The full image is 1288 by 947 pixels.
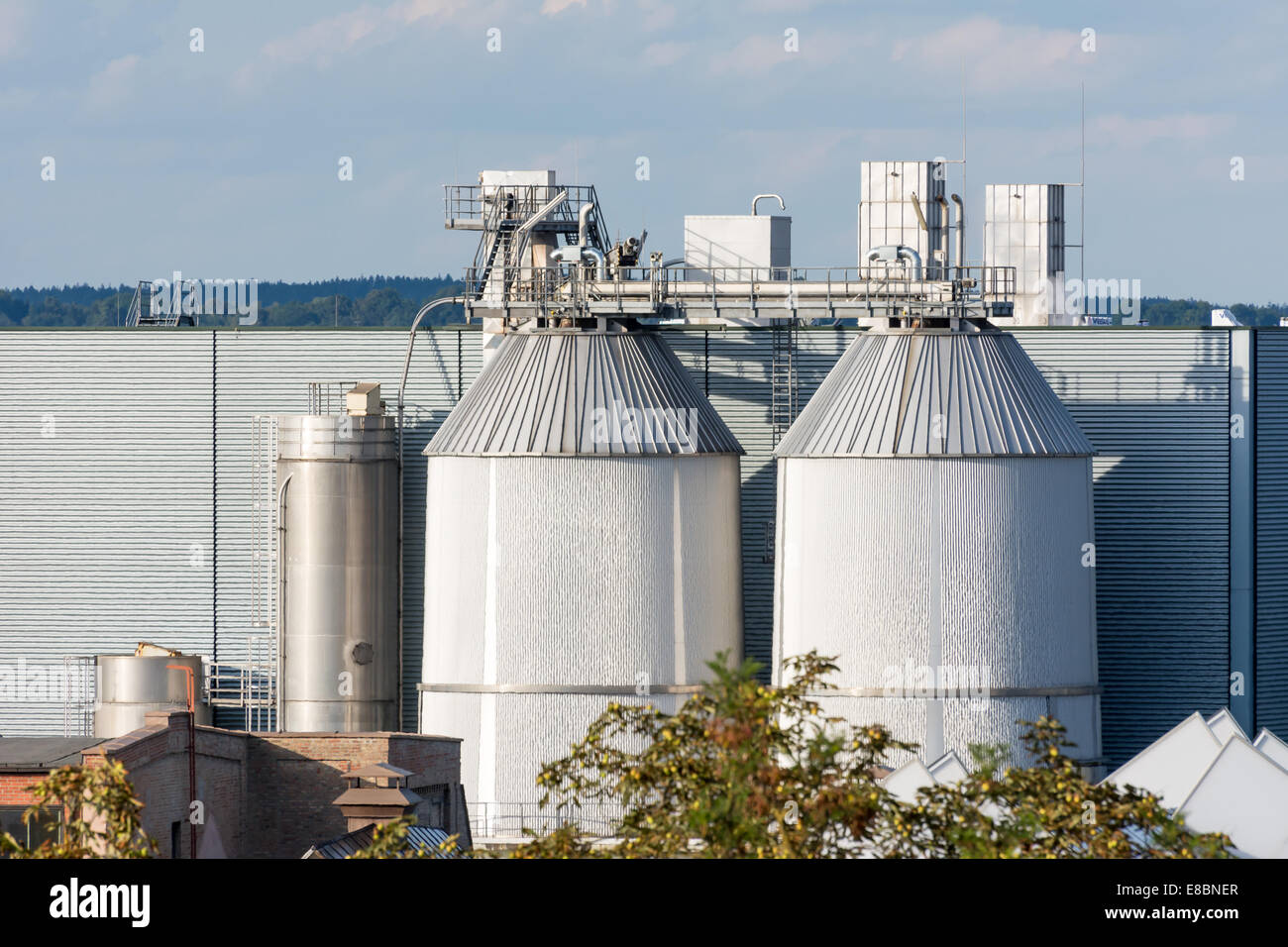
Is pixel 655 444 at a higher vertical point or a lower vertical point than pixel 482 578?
higher

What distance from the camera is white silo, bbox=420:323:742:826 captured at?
42156mm

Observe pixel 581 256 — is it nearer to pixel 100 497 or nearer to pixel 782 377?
pixel 782 377

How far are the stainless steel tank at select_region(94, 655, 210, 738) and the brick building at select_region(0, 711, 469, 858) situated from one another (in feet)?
30.1

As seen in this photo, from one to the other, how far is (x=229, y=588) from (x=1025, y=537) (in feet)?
63.5

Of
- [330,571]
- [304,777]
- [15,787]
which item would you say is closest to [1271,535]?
[330,571]

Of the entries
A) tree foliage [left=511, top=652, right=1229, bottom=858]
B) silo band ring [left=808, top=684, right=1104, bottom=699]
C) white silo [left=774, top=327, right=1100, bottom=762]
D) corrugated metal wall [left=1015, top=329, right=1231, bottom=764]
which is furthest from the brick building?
corrugated metal wall [left=1015, top=329, right=1231, bottom=764]

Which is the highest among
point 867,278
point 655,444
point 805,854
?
point 867,278

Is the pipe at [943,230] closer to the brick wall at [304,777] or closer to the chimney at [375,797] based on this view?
the brick wall at [304,777]

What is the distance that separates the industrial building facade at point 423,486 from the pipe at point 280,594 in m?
2.88

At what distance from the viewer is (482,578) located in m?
43.0

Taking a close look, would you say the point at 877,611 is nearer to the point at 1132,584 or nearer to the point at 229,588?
the point at 1132,584

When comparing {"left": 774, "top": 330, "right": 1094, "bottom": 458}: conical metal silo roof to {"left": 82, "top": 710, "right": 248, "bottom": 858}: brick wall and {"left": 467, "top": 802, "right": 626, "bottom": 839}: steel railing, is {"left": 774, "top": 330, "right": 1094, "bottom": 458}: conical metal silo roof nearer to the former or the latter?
{"left": 467, "top": 802, "right": 626, "bottom": 839}: steel railing

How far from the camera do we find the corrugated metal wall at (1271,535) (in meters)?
47.3
